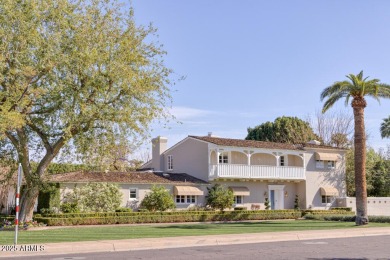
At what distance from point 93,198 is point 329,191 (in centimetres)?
2442

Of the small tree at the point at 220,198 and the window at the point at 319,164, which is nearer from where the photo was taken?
the small tree at the point at 220,198

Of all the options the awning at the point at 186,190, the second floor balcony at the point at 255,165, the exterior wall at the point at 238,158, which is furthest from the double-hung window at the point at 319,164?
the awning at the point at 186,190

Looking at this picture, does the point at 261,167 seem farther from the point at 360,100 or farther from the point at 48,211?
the point at 48,211

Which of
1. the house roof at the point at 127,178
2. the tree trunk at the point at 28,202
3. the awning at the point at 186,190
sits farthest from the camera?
the awning at the point at 186,190

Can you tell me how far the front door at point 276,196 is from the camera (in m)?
48.6

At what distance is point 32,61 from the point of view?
25.2 m

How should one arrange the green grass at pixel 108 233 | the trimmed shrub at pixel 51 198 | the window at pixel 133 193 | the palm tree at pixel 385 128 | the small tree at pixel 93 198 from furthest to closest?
1. the palm tree at pixel 385 128
2. the window at pixel 133 193
3. the small tree at pixel 93 198
4. the trimmed shrub at pixel 51 198
5. the green grass at pixel 108 233

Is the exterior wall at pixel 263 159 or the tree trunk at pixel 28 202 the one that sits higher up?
the exterior wall at pixel 263 159

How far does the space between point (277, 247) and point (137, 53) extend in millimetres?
14649

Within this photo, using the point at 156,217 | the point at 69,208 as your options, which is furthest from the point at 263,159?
the point at 69,208

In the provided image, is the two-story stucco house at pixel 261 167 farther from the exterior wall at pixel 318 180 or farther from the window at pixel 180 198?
the window at pixel 180 198

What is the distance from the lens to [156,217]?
3525cm

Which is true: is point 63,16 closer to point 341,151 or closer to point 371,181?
point 341,151

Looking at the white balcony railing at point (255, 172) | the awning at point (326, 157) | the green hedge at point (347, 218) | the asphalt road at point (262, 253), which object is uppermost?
the awning at point (326, 157)
